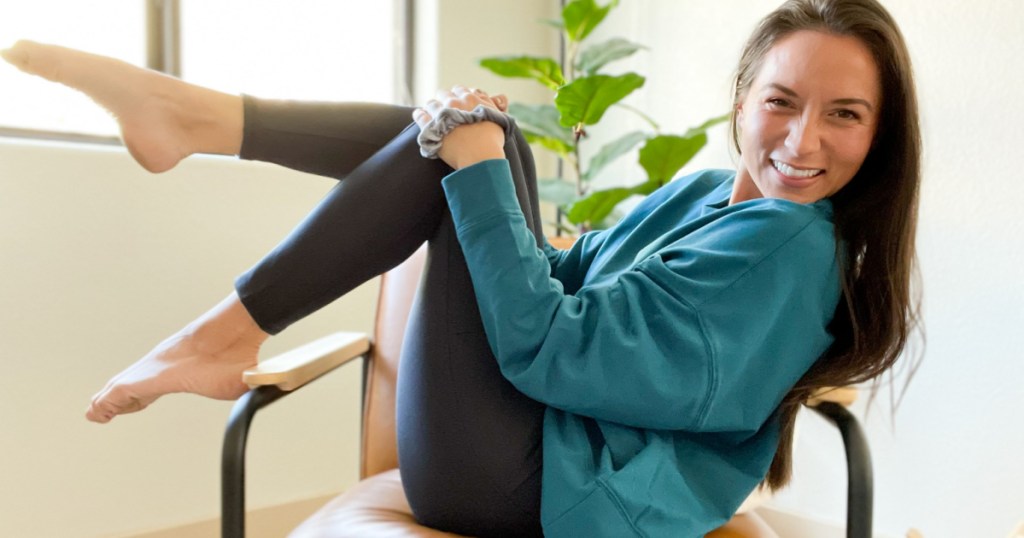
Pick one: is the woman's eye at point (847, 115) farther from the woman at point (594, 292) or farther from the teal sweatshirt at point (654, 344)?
the teal sweatshirt at point (654, 344)

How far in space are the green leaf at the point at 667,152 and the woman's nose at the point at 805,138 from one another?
829 mm

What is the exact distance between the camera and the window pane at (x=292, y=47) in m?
1.94

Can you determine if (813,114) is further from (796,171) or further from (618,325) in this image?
(618,325)

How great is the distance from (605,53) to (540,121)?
206mm

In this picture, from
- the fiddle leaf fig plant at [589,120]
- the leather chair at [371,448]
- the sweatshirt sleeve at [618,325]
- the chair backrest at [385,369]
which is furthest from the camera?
the fiddle leaf fig plant at [589,120]

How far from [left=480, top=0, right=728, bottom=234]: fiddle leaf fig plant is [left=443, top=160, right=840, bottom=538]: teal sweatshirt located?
83 centimetres

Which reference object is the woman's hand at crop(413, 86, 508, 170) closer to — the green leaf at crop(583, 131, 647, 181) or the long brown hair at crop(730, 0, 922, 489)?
the long brown hair at crop(730, 0, 922, 489)

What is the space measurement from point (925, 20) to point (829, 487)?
3.31ft

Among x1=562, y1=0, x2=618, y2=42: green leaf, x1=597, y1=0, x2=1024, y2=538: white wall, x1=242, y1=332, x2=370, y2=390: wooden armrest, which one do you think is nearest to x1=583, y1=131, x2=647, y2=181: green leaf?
x1=562, y1=0, x2=618, y2=42: green leaf

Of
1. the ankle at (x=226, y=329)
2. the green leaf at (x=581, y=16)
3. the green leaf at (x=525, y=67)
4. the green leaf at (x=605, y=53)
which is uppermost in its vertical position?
the green leaf at (x=581, y=16)

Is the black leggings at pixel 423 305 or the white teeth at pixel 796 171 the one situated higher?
the white teeth at pixel 796 171

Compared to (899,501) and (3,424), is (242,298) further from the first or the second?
Answer: (899,501)

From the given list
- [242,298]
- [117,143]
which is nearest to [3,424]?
[117,143]

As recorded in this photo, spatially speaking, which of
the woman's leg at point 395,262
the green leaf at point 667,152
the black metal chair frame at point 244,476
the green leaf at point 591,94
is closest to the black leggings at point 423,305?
the woman's leg at point 395,262
